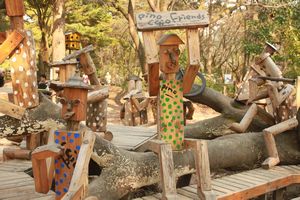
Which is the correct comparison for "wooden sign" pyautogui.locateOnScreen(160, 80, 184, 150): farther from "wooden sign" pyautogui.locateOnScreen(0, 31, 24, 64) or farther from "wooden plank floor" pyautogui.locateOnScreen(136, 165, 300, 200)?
"wooden sign" pyautogui.locateOnScreen(0, 31, 24, 64)

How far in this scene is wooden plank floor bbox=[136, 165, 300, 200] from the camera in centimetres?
458

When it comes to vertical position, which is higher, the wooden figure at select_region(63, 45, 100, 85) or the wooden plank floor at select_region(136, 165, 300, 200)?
the wooden figure at select_region(63, 45, 100, 85)

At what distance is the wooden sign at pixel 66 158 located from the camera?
3510 millimetres

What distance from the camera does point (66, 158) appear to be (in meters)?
3.57

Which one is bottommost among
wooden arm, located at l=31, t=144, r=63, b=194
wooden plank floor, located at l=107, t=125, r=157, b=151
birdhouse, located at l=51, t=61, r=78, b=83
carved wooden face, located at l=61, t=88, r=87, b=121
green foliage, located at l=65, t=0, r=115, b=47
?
wooden plank floor, located at l=107, t=125, r=157, b=151

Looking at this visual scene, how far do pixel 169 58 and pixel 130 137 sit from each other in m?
2.22

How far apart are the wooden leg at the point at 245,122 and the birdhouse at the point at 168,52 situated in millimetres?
2334

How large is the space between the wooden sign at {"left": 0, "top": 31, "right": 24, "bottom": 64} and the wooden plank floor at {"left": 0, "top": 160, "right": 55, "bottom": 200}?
1.62 meters

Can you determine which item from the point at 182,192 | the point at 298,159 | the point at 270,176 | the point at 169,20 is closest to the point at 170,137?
the point at 182,192

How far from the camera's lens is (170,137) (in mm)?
4477

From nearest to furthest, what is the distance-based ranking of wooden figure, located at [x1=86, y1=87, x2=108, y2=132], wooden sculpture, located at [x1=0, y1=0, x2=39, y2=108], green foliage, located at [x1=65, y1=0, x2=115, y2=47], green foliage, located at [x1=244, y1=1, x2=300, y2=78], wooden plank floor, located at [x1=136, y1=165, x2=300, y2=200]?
wooden sculpture, located at [x1=0, y1=0, x2=39, y2=108] → wooden plank floor, located at [x1=136, y1=165, x2=300, y2=200] → wooden figure, located at [x1=86, y1=87, x2=108, y2=132] → green foliage, located at [x1=244, y1=1, x2=300, y2=78] → green foliage, located at [x1=65, y1=0, x2=115, y2=47]

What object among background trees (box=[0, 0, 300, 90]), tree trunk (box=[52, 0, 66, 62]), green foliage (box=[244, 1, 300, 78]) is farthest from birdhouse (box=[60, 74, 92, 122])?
green foliage (box=[244, 1, 300, 78])

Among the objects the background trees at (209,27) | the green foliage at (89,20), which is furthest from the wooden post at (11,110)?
the green foliage at (89,20)

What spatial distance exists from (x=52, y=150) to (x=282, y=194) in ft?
14.2
